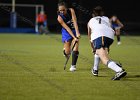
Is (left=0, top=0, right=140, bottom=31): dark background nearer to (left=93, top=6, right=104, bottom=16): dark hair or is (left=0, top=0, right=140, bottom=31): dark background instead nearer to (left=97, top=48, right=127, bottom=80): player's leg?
(left=93, top=6, right=104, bottom=16): dark hair

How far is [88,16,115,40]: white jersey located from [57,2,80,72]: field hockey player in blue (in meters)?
1.19

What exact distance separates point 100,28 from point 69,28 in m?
1.81

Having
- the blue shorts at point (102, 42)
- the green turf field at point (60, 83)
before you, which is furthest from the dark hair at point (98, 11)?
the green turf field at point (60, 83)

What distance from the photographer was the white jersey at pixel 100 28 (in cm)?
1292

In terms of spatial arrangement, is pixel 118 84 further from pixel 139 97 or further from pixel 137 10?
pixel 137 10

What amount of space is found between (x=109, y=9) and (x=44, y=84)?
42.8 m

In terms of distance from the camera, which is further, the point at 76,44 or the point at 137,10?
the point at 137,10

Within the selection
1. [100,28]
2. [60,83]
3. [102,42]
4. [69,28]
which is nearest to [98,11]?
[100,28]

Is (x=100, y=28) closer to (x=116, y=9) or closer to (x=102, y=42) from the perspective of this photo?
(x=102, y=42)

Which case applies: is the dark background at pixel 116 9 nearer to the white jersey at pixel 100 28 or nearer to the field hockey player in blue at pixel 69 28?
the field hockey player in blue at pixel 69 28

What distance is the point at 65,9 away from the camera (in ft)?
47.4

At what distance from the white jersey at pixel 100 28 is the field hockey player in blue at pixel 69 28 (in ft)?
3.92

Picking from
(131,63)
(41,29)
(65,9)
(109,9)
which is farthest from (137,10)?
(65,9)

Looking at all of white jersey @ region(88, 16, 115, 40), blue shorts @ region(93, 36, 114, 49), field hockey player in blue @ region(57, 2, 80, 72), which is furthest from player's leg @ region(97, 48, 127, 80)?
field hockey player in blue @ region(57, 2, 80, 72)
